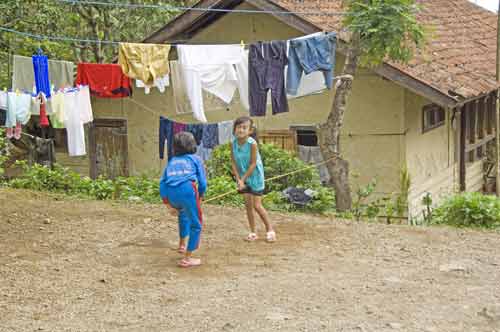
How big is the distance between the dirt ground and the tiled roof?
3887 mm

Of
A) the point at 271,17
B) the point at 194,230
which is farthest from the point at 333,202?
the point at 271,17

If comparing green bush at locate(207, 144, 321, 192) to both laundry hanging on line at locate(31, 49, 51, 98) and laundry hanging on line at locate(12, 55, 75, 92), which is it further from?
laundry hanging on line at locate(31, 49, 51, 98)

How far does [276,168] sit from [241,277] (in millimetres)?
4836

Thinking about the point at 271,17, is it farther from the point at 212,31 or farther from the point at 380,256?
the point at 380,256

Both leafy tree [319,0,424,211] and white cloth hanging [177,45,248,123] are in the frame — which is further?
white cloth hanging [177,45,248,123]

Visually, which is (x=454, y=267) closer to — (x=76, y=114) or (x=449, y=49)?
(x=76, y=114)

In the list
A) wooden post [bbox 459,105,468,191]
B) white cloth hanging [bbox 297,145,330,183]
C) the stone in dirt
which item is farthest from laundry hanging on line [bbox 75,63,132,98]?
wooden post [bbox 459,105,468,191]

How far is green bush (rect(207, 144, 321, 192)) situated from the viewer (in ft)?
34.2

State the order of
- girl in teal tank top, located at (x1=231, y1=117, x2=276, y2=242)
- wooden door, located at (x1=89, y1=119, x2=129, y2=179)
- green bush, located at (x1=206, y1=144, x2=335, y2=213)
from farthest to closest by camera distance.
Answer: wooden door, located at (x1=89, y1=119, x2=129, y2=179) → green bush, located at (x1=206, y1=144, x2=335, y2=213) → girl in teal tank top, located at (x1=231, y1=117, x2=276, y2=242)

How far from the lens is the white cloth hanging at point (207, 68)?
10133 millimetres

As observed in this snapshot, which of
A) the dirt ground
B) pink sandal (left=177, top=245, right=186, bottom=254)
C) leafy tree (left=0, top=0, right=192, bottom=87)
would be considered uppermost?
leafy tree (left=0, top=0, right=192, bottom=87)

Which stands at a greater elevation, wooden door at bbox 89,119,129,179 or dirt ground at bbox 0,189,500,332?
wooden door at bbox 89,119,129,179

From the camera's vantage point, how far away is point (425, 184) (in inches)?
502

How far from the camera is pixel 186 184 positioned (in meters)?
5.98
